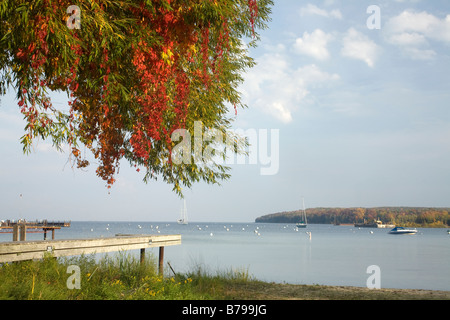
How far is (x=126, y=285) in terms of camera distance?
10.0m

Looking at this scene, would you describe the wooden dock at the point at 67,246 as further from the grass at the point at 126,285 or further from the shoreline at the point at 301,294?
the shoreline at the point at 301,294

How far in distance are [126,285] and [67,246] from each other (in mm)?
1578

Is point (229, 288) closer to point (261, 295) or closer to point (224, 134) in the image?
point (261, 295)

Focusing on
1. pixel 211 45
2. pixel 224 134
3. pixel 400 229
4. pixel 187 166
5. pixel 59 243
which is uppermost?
pixel 211 45

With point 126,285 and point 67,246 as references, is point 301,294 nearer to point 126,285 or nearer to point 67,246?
point 126,285

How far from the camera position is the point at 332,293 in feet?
39.0

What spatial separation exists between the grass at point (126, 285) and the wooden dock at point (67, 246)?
0.21m

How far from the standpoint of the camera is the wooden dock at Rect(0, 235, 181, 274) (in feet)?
27.0

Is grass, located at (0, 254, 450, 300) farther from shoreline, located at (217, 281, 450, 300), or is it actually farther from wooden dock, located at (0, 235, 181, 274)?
wooden dock, located at (0, 235, 181, 274)

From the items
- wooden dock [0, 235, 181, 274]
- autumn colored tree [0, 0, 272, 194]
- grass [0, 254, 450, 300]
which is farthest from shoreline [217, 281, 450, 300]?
autumn colored tree [0, 0, 272, 194]

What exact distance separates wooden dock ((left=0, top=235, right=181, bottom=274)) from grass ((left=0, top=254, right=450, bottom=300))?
0.21 meters

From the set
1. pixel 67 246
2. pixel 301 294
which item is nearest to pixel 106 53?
pixel 67 246
